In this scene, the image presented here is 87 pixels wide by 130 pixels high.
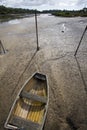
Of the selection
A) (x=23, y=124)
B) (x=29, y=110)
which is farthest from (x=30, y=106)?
(x=23, y=124)

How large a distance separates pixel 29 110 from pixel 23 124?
128 centimetres

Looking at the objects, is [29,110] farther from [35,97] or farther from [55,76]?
[55,76]

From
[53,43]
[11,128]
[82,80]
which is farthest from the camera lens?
[53,43]

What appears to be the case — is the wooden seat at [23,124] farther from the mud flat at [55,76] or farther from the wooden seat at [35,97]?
the wooden seat at [35,97]

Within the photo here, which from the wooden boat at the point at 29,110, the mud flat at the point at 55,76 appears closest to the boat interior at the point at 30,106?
the wooden boat at the point at 29,110

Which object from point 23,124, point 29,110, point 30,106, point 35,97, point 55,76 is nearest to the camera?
point 23,124

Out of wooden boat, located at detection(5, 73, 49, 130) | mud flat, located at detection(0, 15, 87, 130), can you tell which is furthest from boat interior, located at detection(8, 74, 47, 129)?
mud flat, located at detection(0, 15, 87, 130)

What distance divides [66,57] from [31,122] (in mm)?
11303

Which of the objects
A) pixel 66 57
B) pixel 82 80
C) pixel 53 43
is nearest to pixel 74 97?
pixel 82 80

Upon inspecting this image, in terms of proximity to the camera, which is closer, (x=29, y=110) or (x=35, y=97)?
(x=29, y=110)

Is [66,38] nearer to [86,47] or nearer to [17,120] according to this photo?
[86,47]

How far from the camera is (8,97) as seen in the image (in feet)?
39.4

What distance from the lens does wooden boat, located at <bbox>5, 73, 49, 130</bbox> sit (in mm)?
8086

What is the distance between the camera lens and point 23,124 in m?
8.15
